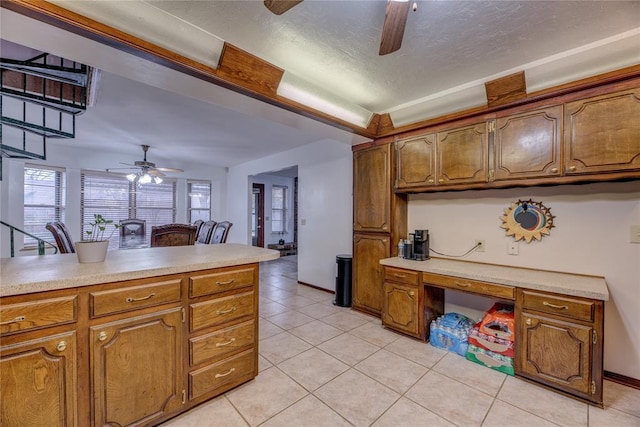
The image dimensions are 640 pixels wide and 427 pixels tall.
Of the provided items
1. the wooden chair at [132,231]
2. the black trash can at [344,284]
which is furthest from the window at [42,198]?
the black trash can at [344,284]

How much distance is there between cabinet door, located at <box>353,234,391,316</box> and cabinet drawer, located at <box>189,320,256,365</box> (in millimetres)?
1678

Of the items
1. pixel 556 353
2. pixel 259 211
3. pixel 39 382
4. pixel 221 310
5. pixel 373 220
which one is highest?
pixel 259 211

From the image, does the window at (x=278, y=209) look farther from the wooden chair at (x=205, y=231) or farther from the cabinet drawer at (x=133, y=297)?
the cabinet drawer at (x=133, y=297)

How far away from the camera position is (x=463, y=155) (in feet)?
8.35

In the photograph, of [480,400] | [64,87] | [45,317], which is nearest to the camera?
[45,317]

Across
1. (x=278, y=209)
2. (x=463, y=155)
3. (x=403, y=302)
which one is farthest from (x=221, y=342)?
(x=278, y=209)

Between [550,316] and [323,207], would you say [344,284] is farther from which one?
[550,316]

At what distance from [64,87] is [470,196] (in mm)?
4309

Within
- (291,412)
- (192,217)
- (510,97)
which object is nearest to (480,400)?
(291,412)

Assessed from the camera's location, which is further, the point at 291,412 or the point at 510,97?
the point at 510,97

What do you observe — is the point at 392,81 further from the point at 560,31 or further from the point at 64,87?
the point at 64,87

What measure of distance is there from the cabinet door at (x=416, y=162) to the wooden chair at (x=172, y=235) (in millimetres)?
2713

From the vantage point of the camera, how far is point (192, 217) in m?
6.75

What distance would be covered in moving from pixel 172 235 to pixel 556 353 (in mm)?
3941
